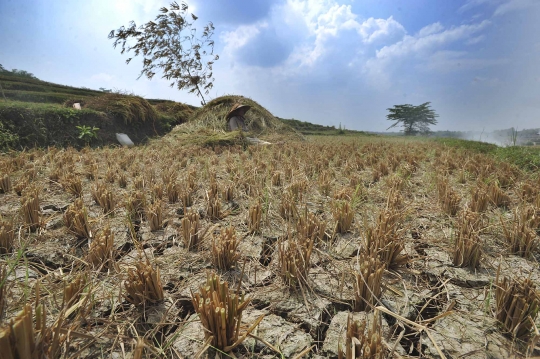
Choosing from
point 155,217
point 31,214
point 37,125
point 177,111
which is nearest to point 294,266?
point 155,217

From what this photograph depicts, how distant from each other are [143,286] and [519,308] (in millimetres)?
1408

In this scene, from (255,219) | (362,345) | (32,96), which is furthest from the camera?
(32,96)

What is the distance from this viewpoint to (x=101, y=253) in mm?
1326

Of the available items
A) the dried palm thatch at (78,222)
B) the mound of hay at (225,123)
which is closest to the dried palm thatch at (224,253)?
the dried palm thatch at (78,222)

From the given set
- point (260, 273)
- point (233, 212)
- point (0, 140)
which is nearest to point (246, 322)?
point (260, 273)

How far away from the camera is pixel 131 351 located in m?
0.87

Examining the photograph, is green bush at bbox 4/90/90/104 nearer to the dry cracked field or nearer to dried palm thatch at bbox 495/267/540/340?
the dry cracked field

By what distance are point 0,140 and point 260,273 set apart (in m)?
6.44

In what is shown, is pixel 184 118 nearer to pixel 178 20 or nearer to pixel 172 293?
pixel 178 20

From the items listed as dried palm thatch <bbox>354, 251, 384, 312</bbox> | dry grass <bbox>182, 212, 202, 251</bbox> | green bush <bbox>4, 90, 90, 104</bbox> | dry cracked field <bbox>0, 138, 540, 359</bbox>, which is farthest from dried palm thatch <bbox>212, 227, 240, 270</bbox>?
green bush <bbox>4, 90, 90, 104</bbox>

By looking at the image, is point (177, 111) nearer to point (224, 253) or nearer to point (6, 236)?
point (6, 236)

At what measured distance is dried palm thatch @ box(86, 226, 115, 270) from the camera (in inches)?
51.3

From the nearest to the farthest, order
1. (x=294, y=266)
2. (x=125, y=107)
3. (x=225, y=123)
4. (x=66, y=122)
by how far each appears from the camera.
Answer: (x=294, y=266) → (x=66, y=122) → (x=125, y=107) → (x=225, y=123)

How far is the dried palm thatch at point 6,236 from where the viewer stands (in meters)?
1.43
